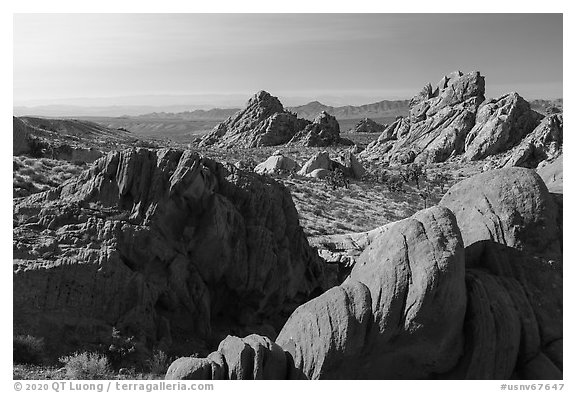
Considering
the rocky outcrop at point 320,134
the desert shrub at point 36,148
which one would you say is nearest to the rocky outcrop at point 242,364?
the desert shrub at point 36,148

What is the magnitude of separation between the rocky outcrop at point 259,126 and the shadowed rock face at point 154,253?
92.6 meters

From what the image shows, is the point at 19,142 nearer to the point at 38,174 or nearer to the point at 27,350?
the point at 38,174

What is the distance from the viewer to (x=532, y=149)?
6594 centimetres

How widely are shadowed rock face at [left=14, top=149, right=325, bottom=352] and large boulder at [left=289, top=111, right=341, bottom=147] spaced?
84802mm

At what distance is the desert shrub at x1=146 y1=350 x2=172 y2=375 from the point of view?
13641 millimetres

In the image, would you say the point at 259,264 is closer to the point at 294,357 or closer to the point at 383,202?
the point at 294,357

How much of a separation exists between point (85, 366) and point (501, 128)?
74408mm

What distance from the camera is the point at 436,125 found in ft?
298

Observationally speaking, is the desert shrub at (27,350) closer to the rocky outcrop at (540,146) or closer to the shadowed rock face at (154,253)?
the shadowed rock face at (154,253)

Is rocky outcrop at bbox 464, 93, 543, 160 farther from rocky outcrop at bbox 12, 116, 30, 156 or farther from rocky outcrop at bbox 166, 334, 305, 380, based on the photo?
rocky outcrop at bbox 166, 334, 305, 380

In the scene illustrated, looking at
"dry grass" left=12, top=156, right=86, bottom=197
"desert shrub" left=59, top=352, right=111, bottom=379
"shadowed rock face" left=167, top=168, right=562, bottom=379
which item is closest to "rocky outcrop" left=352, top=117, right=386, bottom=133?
"dry grass" left=12, top=156, right=86, bottom=197

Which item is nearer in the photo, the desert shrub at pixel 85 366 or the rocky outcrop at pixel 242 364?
the rocky outcrop at pixel 242 364

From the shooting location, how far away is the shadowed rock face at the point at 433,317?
10297 mm
